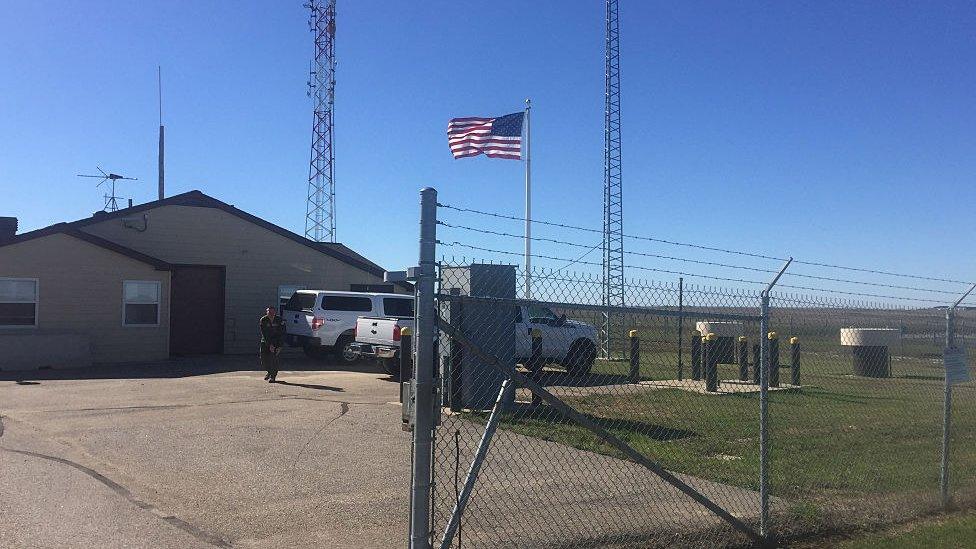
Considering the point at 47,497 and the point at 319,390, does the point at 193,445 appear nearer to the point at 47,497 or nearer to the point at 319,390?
the point at 47,497

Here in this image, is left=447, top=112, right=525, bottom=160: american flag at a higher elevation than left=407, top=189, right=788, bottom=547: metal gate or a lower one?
higher

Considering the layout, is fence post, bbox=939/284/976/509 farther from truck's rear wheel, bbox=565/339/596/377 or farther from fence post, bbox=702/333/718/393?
fence post, bbox=702/333/718/393

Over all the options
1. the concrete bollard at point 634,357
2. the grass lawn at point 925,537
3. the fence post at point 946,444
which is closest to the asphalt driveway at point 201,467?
the concrete bollard at point 634,357

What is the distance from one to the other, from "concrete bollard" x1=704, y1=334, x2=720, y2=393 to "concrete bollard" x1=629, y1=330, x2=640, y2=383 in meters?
4.08

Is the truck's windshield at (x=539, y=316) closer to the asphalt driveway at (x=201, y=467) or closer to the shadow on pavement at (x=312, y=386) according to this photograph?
the asphalt driveway at (x=201, y=467)

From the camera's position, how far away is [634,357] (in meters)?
9.61

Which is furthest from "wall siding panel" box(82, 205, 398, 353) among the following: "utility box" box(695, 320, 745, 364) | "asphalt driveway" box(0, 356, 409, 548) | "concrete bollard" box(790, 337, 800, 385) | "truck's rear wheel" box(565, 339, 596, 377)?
"concrete bollard" box(790, 337, 800, 385)

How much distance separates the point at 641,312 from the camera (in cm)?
584

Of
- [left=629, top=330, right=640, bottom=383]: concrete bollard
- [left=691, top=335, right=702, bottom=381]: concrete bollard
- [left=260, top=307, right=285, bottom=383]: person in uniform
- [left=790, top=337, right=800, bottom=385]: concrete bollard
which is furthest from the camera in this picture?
[left=260, top=307, right=285, bottom=383]: person in uniform

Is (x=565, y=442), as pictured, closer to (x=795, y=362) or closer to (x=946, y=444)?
(x=946, y=444)

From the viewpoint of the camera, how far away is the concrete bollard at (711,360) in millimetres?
13721

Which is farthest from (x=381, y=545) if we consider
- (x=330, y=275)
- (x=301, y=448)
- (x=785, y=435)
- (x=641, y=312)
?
(x=330, y=275)

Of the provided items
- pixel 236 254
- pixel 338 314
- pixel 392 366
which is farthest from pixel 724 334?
pixel 236 254

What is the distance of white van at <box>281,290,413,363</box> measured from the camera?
22.2 m
